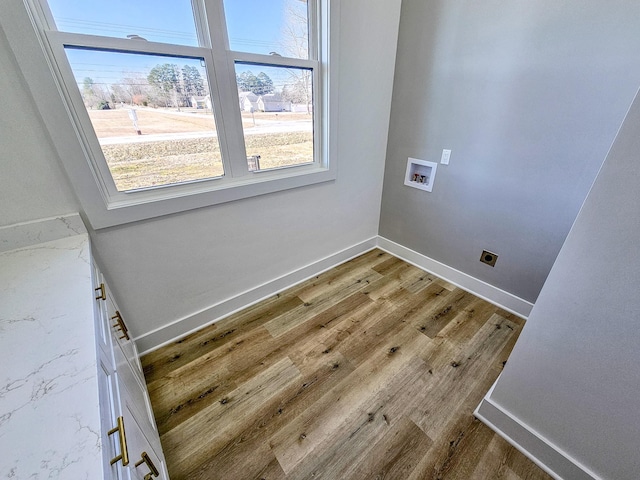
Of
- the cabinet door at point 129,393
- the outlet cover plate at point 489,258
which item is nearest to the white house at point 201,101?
the cabinet door at point 129,393

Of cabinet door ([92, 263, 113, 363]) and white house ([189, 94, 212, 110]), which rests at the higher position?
white house ([189, 94, 212, 110])

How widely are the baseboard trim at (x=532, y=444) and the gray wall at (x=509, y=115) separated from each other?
1.05 m

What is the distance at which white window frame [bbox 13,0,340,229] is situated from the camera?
111 cm

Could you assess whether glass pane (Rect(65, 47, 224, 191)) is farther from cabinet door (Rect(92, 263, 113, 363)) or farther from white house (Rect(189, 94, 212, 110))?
cabinet door (Rect(92, 263, 113, 363))

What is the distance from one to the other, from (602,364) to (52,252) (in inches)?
84.6

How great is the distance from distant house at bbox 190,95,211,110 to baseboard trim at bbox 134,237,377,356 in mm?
1294

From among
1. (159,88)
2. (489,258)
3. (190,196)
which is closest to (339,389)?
(190,196)

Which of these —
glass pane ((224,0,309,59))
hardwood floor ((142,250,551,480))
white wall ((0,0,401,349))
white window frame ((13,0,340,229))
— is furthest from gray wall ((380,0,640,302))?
glass pane ((224,0,309,59))

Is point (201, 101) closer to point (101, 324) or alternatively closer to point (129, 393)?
point (101, 324)

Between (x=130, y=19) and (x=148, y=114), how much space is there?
0.39 meters

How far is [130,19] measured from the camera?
1.20 metres

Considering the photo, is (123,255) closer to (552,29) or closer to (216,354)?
(216,354)

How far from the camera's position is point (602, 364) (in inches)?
35.1

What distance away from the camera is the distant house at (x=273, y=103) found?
169 cm
